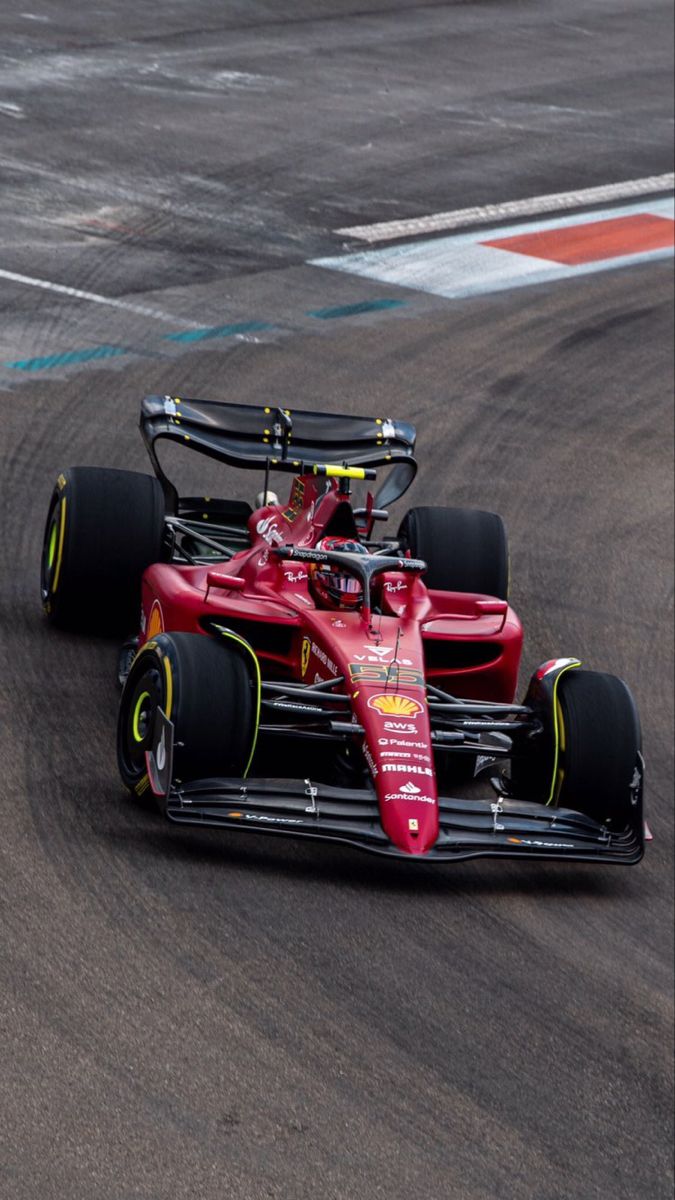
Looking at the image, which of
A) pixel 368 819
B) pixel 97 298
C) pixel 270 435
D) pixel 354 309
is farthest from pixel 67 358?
pixel 368 819

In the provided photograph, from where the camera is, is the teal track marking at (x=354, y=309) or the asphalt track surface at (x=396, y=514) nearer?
the asphalt track surface at (x=396, y=514)

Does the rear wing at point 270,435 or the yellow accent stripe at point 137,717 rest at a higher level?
the rear wing at point 270,435

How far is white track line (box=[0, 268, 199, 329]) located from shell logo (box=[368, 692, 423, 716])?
770 centimetres

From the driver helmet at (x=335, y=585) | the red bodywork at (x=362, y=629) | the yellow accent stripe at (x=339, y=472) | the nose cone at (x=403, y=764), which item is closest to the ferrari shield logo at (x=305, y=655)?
the red bodywork at (x=362, y=629)

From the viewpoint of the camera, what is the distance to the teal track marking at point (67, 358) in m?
14.3

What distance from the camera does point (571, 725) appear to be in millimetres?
8852

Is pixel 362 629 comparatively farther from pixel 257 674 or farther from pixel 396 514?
pixel 396 514

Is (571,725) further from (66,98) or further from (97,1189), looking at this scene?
(66,98)

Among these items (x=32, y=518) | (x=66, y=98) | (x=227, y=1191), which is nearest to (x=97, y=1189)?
(x=227, y=1191)

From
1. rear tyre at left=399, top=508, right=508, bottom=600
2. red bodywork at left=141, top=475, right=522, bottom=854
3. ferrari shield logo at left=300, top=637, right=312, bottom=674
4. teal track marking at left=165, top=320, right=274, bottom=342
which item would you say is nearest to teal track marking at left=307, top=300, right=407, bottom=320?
teal track marking at left=165, top=320, right=274, bottom=342

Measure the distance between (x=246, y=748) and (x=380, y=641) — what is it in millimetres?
1041

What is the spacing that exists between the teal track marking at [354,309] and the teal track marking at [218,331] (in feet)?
2.18

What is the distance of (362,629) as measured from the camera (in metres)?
9.21

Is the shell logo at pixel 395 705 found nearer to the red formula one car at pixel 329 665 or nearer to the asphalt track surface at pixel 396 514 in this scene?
the red formula one car at pixel 329 665
